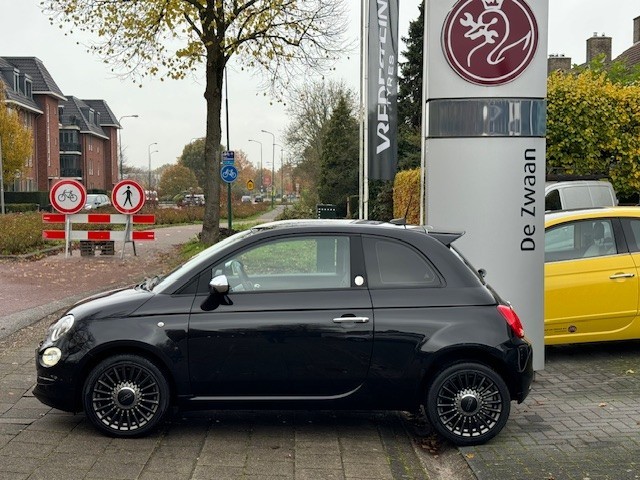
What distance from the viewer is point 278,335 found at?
→ 16.7 ft

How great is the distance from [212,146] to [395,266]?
17.4 meters

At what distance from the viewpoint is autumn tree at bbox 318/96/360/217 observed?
4397 cm

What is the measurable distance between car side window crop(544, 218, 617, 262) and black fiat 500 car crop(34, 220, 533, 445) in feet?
9.03

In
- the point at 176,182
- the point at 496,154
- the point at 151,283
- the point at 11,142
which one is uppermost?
the point at 11,142

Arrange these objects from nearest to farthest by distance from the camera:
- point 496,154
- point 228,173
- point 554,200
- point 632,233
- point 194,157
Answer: point 496,154 → point 632,233 → point 554,200 → point 228,173 → point 194,157

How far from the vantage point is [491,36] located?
6.76 m

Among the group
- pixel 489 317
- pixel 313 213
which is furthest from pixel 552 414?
pixel 313 213

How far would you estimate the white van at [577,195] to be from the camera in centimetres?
1528

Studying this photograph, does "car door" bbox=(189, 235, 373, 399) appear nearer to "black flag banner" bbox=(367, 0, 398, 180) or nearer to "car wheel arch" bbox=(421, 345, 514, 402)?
"car wheel arch" bbox=(421, 345, 514, 402)

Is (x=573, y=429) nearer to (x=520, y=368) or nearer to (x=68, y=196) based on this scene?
(x=520, y=368)

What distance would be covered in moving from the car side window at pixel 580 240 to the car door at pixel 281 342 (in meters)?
3.35

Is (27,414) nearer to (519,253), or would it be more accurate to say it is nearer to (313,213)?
(519,253)

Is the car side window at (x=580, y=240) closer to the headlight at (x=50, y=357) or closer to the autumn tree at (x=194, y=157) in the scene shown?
the headlight at (x=50, y=357)

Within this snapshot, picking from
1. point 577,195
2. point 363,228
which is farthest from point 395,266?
point 577,195
